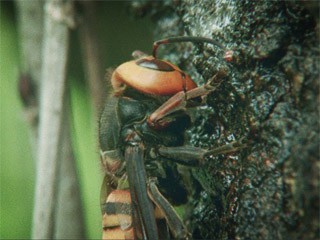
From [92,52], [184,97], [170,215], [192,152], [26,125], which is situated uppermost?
[92,52]

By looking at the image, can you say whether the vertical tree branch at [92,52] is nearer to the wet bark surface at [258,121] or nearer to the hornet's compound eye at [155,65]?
the wet bark surface at [258,121]

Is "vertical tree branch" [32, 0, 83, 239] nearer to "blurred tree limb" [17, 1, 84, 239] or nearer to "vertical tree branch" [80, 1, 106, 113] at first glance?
"blurred tree limb" [17, 1, 84, 239]

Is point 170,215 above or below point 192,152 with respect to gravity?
below

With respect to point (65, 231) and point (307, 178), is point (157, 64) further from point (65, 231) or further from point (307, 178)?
point (65, 231)

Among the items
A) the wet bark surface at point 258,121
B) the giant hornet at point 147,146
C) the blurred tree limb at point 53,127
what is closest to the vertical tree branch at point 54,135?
the blurred tree limb at point 53,127

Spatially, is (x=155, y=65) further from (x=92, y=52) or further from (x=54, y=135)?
(x=92, y=52)

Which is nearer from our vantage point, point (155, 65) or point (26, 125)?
point (155, 65)

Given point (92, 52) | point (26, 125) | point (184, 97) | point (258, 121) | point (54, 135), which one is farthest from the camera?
point (26, 125)

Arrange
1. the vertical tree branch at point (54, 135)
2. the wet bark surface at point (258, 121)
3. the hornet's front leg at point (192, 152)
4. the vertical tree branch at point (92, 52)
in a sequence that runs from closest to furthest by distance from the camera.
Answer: the wet bark surface at point (258, 121) → the hornet's front leg at point (192, 152) → the vertical tree branch at point (54, 135) → the vertical tree branch at point (92, 52)

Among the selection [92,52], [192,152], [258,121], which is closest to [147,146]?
[192,152]
